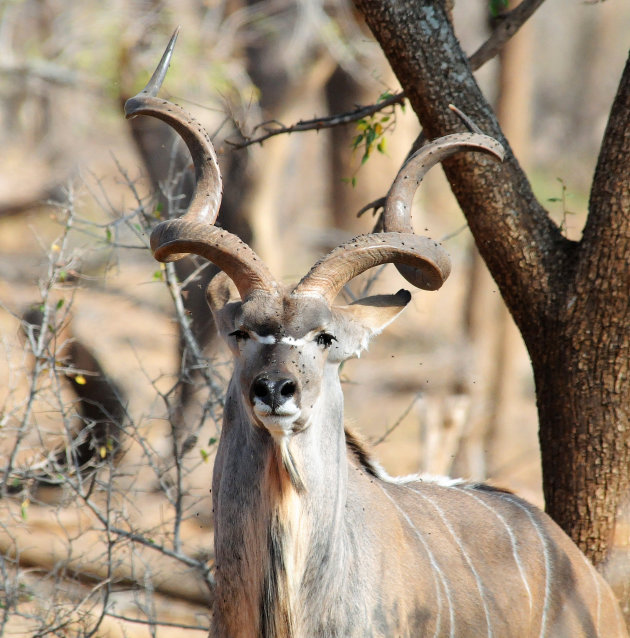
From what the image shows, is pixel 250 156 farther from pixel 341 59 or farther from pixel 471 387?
pixel 471 387

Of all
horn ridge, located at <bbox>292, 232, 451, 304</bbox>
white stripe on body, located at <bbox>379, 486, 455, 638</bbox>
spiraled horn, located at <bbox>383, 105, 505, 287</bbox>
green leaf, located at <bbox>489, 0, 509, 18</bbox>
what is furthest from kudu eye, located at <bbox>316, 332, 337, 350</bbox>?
green leaf, located at <bbox>489, 0, 509, 18</bbox>

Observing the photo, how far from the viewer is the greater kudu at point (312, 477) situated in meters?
2.70

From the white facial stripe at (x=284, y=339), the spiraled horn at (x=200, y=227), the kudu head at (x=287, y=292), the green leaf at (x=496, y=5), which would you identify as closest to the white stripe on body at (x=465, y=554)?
the kudu head at (x=287, y=292)

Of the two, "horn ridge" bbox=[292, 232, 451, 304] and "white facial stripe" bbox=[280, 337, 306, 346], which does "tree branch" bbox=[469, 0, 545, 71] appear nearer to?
"horn ridge" bbox=[292, 232, 451, 304]

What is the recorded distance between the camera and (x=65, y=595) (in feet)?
13.5

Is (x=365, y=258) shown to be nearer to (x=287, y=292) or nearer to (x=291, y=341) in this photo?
(x=287, y=292)

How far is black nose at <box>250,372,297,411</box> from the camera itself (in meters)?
2.50

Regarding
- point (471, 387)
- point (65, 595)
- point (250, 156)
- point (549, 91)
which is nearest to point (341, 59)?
point (250, 156)

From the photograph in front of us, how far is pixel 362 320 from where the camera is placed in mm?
2988

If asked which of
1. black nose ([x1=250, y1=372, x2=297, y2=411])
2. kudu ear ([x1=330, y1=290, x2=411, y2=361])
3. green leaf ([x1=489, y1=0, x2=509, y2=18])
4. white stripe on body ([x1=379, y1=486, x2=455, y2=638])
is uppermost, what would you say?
green leaf ([x1=489, y1=0, x2=509, y2=18])

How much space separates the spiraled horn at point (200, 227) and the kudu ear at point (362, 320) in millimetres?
277

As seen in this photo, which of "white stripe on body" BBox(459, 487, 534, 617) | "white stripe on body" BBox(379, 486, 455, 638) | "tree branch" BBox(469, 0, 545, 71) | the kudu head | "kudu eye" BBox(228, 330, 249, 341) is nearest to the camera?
the kudu head

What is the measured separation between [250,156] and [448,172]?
446 centimetres

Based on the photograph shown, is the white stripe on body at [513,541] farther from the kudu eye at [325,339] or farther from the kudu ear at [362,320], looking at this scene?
the kudu eye at [325,339]
